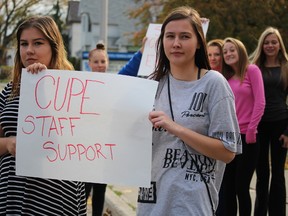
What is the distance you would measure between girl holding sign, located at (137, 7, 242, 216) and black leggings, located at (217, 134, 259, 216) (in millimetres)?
2334

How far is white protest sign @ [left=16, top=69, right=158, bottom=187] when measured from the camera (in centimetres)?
237

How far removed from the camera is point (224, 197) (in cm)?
480

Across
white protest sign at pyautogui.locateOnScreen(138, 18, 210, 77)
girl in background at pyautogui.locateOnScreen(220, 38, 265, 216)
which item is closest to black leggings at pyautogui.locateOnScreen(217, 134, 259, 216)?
girl in background at pyautogui.locateOnScreen(220, 38, 265, 216)

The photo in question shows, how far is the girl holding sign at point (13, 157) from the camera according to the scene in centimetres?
254

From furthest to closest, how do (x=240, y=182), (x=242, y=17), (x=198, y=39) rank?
(x=242, y=17) < (x=240, y=182) < (x=198, y=39)

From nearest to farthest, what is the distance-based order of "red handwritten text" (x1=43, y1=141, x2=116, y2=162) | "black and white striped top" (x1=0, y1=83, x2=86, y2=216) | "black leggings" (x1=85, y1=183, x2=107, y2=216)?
"red handwritten text" (x1=43, y1=141, x2=116, y2=162), "black and white striped top" (x1=0, y1=83, x2=86, y2=216), "black leggings" (x1=85, y1=183, x2=107, y2=216)

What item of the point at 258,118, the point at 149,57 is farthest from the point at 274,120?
the point at 149,57

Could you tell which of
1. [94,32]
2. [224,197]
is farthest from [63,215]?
[94,32]

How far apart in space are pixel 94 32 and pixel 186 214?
4892 centimetres

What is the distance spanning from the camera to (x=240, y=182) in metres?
4.64

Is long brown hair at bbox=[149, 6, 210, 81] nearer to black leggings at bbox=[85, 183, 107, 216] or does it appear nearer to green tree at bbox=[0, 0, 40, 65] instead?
black leggings at bbox=[85, 183, 107, 216]

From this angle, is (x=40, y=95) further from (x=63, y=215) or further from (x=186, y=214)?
(x=186, y=214)

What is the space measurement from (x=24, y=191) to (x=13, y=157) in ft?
0.67

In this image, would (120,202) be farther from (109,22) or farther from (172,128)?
→ (109,22)
